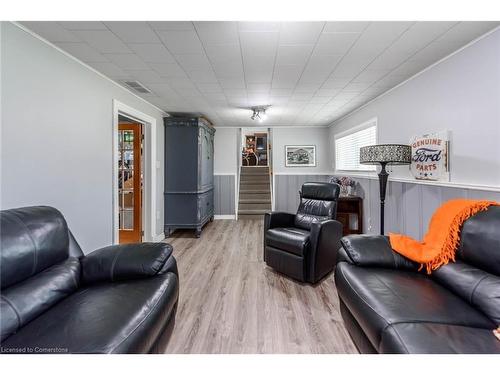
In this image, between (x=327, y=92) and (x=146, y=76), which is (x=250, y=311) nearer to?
(x=146, y=76)

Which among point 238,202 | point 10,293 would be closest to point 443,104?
point 10,293

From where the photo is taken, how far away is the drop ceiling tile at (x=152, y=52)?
6.82 feet

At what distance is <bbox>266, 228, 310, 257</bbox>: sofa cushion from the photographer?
8.22 ft

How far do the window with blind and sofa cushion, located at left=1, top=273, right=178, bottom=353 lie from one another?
3.77m

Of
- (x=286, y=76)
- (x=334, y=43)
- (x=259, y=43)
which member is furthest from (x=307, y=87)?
(x=259, y=43)

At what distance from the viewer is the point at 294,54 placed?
2.24 meters

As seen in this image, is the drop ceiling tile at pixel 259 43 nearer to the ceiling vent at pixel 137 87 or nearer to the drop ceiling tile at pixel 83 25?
the drop ceiling tile at pixel 83 25

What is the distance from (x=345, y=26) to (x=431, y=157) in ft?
5.45

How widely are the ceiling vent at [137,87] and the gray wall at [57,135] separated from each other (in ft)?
0.54

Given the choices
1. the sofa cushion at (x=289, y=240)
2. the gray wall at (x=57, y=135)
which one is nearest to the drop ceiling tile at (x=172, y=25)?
the gray wall at (x=57, y=135)

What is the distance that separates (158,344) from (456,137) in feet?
9.71

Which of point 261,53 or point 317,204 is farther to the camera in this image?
point 317,204

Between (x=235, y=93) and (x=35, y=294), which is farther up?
(x=235, y=93)

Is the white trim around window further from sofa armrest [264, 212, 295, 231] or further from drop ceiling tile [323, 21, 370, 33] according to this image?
drop ceiling tile [323, 21, 370, 33]
